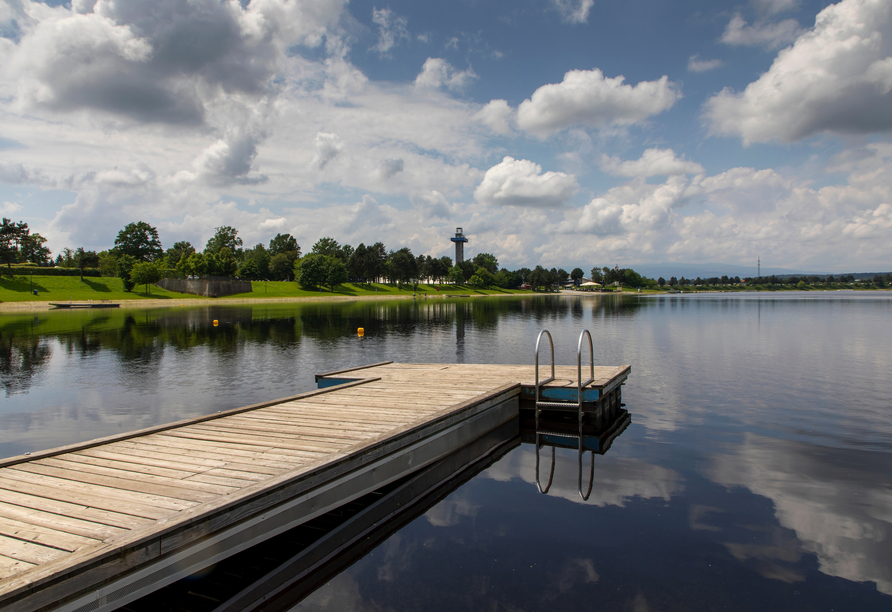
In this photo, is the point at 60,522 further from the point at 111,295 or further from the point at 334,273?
the point at 334,273

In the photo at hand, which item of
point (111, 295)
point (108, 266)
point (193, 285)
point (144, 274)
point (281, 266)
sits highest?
point (281, 266)

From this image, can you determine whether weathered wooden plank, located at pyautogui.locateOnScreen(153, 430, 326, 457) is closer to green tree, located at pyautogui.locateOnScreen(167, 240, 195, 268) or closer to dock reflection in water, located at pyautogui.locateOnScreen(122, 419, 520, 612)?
dock reflection in water, located at pyautogui.locateOnScreen(122, 419, 520, 612)

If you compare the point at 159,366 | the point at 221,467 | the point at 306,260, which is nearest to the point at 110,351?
the point at 159,366

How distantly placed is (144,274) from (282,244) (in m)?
69.0

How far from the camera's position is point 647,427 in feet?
44.0

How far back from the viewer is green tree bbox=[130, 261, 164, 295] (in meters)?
97.6

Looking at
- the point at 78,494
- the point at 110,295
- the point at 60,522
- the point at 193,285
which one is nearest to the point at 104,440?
the point at 78,494

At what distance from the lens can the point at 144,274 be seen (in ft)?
322

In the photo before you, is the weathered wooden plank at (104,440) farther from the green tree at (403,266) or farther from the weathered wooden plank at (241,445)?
the green tree at (403,266)

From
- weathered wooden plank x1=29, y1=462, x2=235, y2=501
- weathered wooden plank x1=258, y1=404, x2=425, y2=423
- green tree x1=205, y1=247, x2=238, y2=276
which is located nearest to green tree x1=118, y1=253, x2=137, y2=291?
green tree x1=205, y1=247, x2=238, y2=276

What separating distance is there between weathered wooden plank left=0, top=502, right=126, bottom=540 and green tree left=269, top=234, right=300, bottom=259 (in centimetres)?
16268

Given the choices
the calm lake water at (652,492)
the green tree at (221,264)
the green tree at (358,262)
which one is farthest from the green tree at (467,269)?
the calm lake water at (652,492)

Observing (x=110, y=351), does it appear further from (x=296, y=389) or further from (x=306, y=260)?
(x=306, y=260)

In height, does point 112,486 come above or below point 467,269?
below
